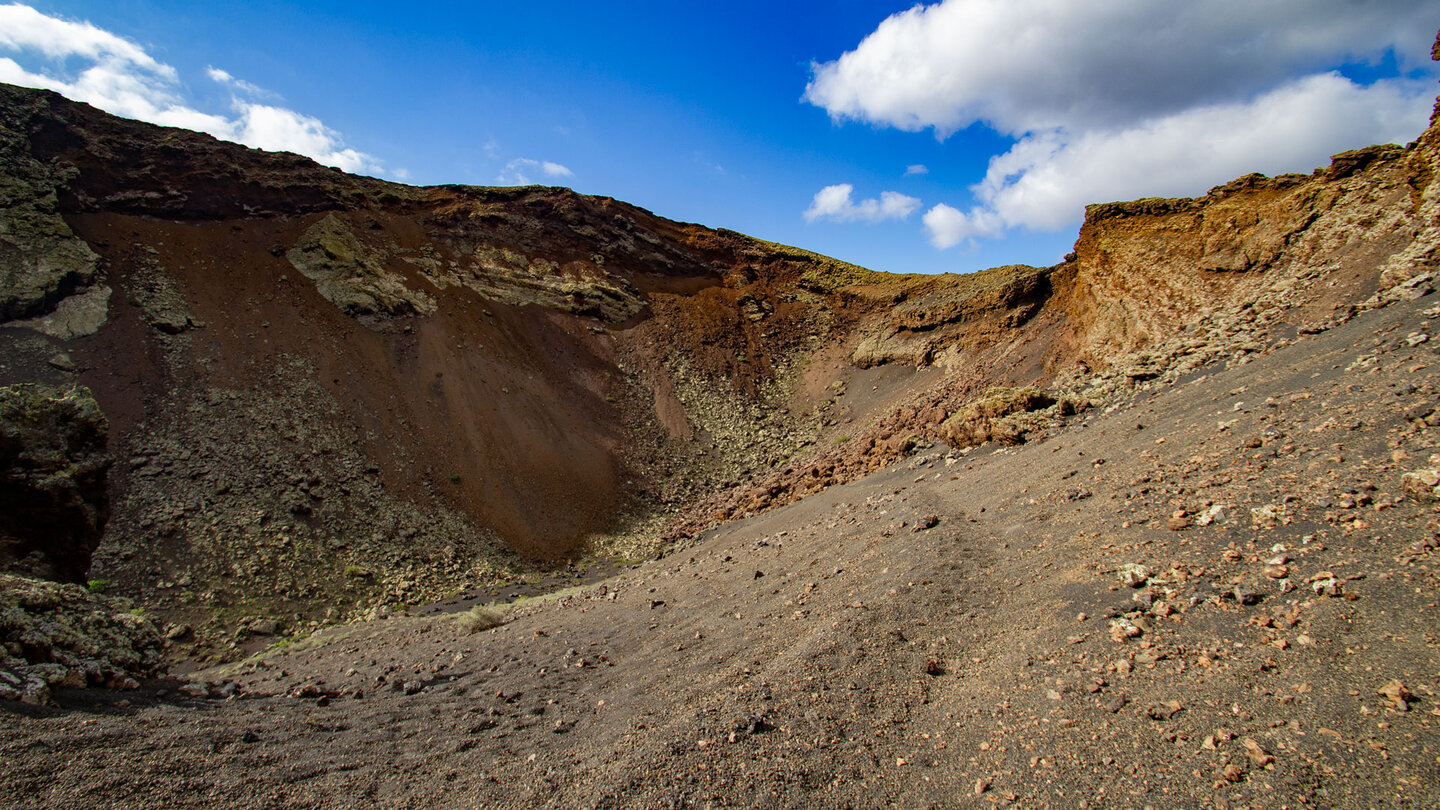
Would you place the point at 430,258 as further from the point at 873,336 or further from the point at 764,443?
the point at 873,336

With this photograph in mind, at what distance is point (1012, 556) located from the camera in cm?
750

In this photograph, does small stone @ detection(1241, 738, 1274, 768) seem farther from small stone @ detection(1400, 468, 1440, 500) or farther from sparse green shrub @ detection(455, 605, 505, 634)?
sparse green shrub @ detection(455, 605, 505, 634)

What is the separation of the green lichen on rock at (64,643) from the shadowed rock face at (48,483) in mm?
2424

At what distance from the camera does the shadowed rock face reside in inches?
344

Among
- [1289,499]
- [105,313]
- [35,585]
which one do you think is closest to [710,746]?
[1289,499]

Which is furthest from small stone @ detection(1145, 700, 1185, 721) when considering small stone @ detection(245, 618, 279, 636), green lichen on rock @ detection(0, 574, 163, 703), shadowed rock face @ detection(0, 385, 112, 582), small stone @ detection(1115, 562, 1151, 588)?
small stone @ detection(245, 618, 279, 636)

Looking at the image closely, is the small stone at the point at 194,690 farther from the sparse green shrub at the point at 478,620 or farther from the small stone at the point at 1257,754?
the small stone at the point at 1257,754

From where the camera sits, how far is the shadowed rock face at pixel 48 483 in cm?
875

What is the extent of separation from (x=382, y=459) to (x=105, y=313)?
960cm

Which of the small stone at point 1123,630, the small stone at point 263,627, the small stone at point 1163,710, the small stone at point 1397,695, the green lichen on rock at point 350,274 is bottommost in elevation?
the small stone at point 263,627

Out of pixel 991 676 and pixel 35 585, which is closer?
pixel 991 676

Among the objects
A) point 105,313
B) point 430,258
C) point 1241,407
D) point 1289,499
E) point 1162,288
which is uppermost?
point 430,258

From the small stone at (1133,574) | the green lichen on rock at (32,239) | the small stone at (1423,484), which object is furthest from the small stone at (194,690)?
the green lichen on rock at (32,239)

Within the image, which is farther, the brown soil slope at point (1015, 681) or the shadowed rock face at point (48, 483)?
the shadowed rock face at point (48, 483)
